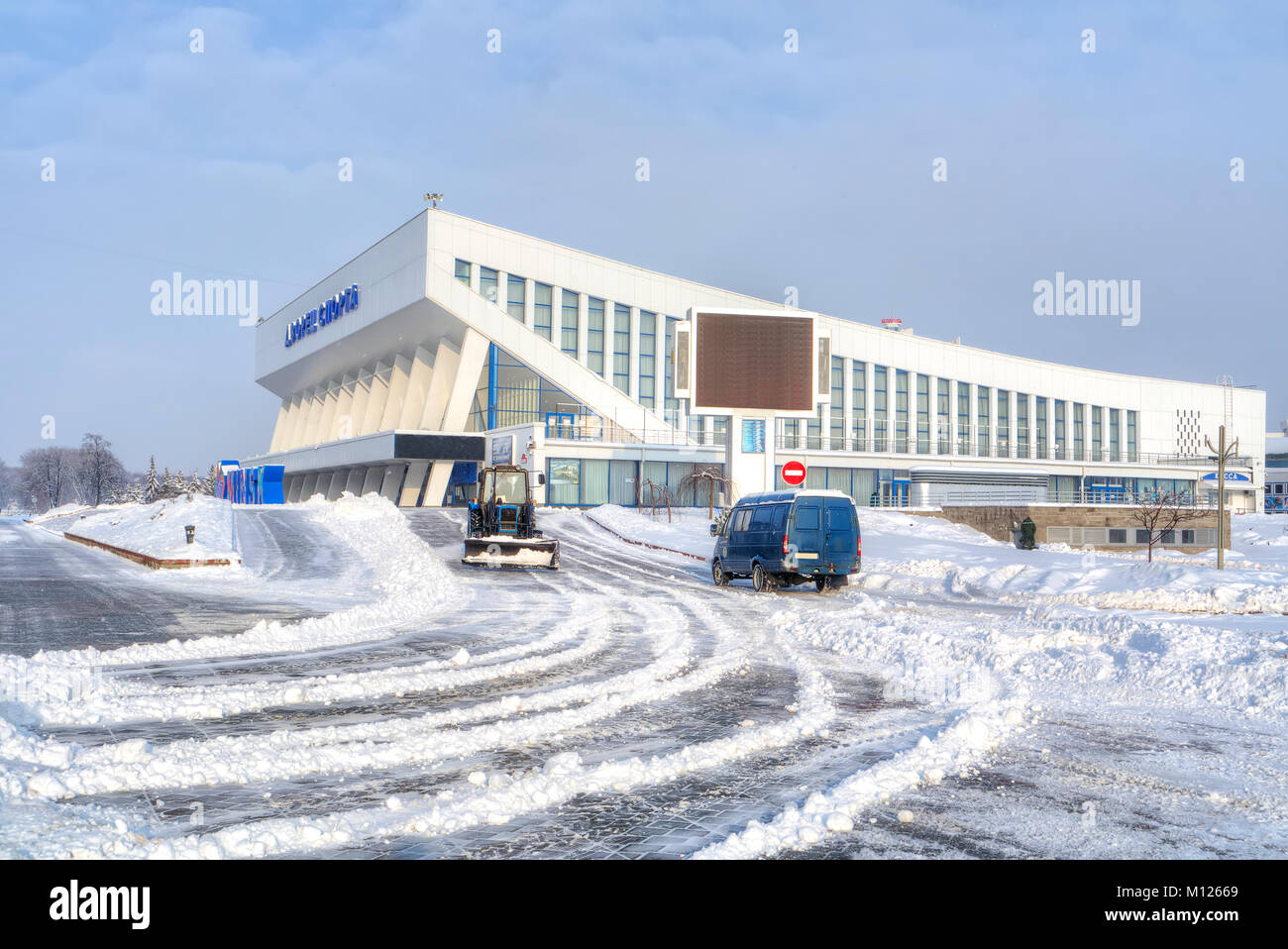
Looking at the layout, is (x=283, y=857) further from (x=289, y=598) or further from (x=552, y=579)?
(x=552, y=579)

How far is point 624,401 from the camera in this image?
62438 millimetres

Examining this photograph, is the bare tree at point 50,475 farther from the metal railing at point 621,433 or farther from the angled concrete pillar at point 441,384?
the metal railing at point 621,433

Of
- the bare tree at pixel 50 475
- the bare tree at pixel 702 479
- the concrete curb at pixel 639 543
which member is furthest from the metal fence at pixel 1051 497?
the bare tree at pixel 50 475

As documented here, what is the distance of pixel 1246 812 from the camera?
5.57 metres

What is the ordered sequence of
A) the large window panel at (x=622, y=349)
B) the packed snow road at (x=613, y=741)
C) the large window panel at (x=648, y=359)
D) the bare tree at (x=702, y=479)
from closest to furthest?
1. the packed snow road at (x=613, y=741)
2. the bare tree at (x=702, y=479)
3. the large window panel at (x=622, y=349)
4. the large window panel at (x=648, y=359)

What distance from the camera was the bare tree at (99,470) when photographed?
398 ft

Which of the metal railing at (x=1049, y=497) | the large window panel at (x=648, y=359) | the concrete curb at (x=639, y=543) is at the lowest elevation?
the concrete curb at (x=639, y=543)

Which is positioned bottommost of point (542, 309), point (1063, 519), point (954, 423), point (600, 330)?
point (1063, 519)

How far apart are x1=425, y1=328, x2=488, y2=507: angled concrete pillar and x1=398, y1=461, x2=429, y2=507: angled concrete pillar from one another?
307cm

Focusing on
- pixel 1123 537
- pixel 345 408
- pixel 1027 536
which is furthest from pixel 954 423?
pixel 345 408

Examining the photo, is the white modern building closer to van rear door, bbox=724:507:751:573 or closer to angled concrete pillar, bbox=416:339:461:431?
angled concrete pillar, bbox=416:339:461:431

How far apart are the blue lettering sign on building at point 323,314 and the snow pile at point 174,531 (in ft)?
91.0

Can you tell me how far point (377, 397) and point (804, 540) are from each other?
60.2 m

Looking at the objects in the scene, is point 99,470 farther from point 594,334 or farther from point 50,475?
point 594,334
